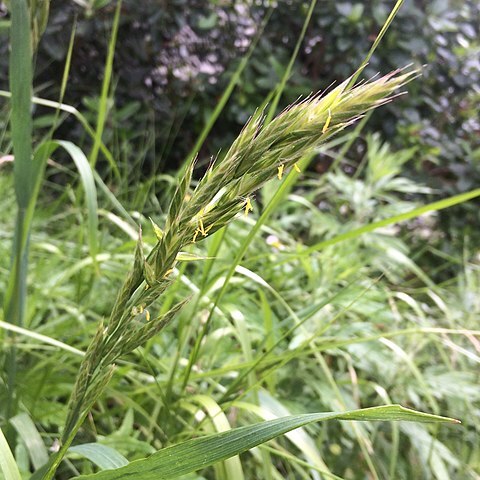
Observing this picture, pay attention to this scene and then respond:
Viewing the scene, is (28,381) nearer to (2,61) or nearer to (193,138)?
(2,61)

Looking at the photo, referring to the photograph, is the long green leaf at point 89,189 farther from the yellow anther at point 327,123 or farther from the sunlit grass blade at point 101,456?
the yellow anther at point 327,123

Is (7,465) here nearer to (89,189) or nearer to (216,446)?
(216,446)

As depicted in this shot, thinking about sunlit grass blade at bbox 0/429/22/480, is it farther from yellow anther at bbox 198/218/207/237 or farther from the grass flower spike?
yellow anther at bbox 198/218/207/237

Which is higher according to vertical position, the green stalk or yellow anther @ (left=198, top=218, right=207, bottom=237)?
yellow anther @ (left=198, top=218, right=207, bottom=237)

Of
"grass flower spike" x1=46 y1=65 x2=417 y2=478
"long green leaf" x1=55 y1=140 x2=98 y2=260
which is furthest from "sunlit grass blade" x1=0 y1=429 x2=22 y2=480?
"long green leaf" x1=55 y1=140 x2=98 y2=260

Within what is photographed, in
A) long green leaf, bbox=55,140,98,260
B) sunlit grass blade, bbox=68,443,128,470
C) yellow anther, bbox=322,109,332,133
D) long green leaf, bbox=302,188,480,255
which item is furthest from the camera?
long green leaf, bbox=55,140,98,260

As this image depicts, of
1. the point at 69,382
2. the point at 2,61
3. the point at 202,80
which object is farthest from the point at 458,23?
the point at 69,382

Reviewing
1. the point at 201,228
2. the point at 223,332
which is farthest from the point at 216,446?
the point at 223,332
